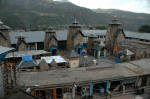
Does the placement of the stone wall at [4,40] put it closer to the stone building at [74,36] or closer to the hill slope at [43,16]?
the stone building at [74,36]

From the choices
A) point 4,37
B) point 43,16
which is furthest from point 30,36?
point 43,16

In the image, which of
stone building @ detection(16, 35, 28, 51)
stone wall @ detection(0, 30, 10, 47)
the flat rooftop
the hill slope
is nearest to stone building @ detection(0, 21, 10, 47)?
stone wall @ detection(0, 30, 10, 47)

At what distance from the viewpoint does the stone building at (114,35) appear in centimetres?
2995

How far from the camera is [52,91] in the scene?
1369 centimetres

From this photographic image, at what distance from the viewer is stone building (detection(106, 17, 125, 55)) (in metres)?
30.0

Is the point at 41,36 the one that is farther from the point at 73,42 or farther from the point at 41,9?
the point at 41,9

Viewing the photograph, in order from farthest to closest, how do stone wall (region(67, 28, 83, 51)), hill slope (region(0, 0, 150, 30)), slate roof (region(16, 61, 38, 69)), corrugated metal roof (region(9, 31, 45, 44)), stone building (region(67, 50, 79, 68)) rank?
hill slope (region(0, 0, 150, 30))
corrugated metal roof (region(9, 31, 45, 44))
stone wall (region(67, 28, 83, 51))
stone building (region(67, 50, 79, 68))
slate roof (region(16, 61, 38, 69))

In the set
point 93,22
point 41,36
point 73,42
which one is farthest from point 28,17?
point 73,42

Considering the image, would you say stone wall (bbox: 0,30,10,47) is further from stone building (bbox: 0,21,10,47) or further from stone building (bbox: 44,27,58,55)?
stone building (bbox: 44,27,58,55)

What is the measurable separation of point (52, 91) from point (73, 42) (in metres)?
16.3

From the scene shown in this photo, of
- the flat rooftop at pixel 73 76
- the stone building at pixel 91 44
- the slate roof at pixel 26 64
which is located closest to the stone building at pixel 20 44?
the slate roof at pixel 26 64

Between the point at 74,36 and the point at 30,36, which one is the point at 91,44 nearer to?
the point at 74,36

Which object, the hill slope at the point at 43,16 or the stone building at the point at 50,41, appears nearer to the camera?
the stone building at the point at 50,41

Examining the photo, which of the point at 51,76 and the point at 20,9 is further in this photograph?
the point at 20,9
